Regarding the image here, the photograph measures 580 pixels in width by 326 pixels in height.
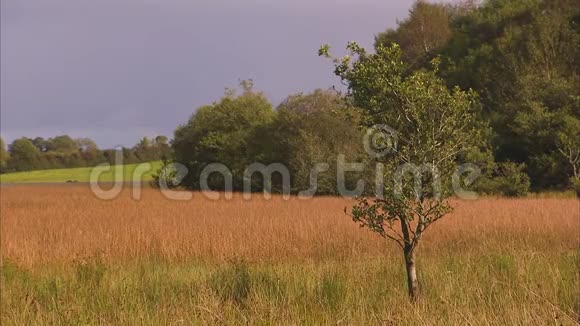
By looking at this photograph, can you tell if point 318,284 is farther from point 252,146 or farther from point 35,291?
point 252,146

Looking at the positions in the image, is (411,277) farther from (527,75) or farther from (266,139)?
(266,139)

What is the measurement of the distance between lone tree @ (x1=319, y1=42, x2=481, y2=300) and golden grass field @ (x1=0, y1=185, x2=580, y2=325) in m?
0.81

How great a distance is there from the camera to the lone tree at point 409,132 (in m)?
5.08

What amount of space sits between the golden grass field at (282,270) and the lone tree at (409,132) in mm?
808

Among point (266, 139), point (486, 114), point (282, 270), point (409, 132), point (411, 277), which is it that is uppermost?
point (486, 114)

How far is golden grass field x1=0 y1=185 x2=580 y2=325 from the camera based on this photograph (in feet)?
14.8

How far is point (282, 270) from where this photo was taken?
21.8 feet

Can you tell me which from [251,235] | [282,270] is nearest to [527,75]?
[251,235]

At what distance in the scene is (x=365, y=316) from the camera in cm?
436

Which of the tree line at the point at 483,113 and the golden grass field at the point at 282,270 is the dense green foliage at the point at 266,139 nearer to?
the tree line at the point at 483,113

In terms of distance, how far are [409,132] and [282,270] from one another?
252 centimetres

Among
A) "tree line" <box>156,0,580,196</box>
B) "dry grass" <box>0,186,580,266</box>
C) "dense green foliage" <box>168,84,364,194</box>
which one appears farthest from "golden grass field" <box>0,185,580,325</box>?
"dense green foliage" <box>168,84,364,194</box>

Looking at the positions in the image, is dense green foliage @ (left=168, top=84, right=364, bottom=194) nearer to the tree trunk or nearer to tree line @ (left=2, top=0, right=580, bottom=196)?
tree line @ (left=2, top=0, right=580, bottom=196)

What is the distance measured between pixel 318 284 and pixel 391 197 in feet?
4.44
